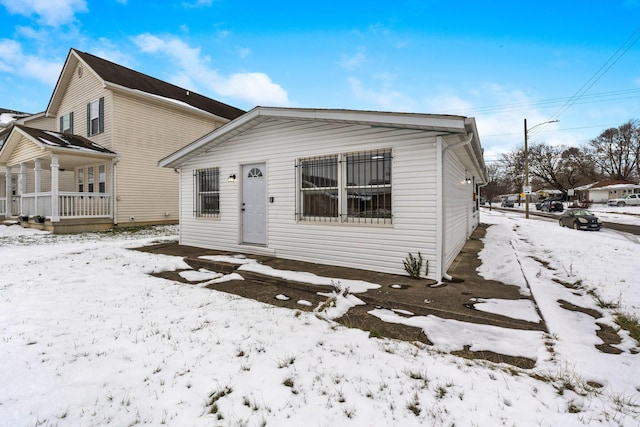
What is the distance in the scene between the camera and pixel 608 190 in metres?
43.3

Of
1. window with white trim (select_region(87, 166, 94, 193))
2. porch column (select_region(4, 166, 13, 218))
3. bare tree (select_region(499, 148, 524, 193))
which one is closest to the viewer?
window with white trim (select_region(87, 166, 94, 193))

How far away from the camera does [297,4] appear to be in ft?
46.0

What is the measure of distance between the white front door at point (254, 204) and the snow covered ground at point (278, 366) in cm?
287

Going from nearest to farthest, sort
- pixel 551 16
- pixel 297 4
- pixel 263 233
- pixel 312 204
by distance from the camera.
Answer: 1. pixel 312 204
2. pixel 263 233
3. pixel 551 16
4. pixel 297 4

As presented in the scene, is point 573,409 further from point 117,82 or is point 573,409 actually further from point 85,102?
point 85,102

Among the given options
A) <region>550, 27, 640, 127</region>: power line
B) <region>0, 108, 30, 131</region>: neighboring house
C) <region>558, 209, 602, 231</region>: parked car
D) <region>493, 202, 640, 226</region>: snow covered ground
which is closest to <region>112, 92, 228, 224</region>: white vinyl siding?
<region>0, 108, 30, 131</region>: neighboring house

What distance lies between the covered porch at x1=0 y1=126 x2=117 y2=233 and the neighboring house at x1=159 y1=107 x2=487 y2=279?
6.52 metres

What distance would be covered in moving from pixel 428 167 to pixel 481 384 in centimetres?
346

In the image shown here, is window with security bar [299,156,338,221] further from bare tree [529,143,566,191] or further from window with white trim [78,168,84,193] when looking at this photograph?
bare tree [529,143,566,191]

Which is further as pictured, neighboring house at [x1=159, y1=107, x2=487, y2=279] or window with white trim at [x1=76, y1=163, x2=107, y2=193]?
window with white trim at [x1=76, y1=163, x2=107, y2=193]

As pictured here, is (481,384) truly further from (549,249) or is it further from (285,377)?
(549,249)

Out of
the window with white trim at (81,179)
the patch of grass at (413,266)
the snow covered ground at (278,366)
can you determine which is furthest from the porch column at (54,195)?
Answer: the patch of grass at (413,266)

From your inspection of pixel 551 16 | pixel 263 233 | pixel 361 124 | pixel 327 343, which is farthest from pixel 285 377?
pixel 551 16

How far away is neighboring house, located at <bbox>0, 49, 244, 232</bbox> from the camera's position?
38.5ft
